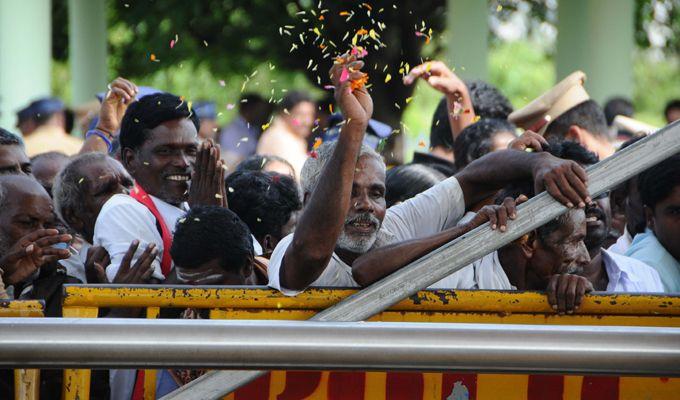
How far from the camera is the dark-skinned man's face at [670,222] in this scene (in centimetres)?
452

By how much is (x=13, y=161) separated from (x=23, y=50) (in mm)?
6016

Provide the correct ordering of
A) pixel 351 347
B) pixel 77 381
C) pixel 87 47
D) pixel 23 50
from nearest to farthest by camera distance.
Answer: pixel 351 347 < pixel 77 381 < pixel 23 50 < pixel 87 47

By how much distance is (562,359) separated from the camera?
2090 millimetres

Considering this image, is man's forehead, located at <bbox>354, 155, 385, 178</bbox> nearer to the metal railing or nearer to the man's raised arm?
the man's raised arm

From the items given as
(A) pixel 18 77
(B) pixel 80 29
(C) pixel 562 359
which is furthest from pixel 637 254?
(B) pixel 80 29

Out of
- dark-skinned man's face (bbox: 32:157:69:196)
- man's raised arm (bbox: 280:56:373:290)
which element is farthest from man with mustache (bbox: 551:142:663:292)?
dark-skinned man's face (bbox: 32:157:69:196)

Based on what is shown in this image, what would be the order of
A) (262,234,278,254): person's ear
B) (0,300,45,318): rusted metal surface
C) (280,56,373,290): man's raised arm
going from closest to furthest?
1. (0,300,45,318): rusted metal surface
2. (280,56,373,290): man's raised arm
3. (262,234,278,254): person's ear

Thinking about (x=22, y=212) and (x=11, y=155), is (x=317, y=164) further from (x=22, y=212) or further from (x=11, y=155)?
(x=11, y=155)

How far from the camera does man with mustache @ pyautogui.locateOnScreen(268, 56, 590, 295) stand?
3436mm

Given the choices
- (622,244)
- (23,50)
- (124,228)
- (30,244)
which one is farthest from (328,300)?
(23,50)

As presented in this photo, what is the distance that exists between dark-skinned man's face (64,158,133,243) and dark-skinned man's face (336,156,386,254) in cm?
123

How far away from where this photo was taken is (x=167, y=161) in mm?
4895

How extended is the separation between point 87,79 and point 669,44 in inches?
345

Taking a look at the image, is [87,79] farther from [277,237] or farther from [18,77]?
[277,237]
